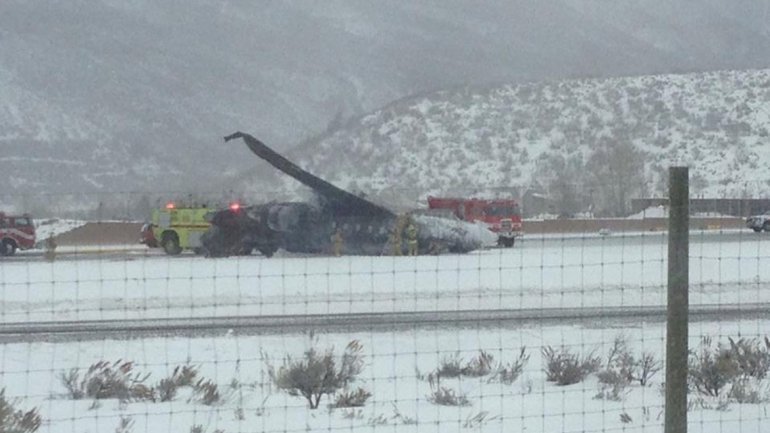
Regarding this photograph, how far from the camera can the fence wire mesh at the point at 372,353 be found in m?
10.1

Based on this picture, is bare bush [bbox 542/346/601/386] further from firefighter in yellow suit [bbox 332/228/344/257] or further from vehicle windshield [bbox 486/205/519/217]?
vehicle windshield [bbox 486/205/519/217]

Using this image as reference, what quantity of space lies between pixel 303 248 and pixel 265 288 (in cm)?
931

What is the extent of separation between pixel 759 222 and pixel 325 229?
64.9ft

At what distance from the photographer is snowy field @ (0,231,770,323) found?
1850 cm

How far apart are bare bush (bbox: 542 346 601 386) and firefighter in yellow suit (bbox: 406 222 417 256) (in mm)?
16122

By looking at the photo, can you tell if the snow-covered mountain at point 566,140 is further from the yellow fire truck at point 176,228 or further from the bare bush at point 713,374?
the bare bush at point 713,374

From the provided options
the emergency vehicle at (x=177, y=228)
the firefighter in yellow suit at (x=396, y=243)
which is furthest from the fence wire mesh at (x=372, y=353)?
the emergency vehicle at (x=177, y=228)

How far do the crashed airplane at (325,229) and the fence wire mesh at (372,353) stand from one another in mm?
5379

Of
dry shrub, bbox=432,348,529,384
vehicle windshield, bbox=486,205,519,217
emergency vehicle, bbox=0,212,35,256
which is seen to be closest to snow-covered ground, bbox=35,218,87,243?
emergency vehicle, bbox=0,212,35,256

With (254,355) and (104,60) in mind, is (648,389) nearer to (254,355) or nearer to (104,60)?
(254,355)

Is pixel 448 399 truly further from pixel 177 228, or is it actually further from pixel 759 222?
pixel 759 222

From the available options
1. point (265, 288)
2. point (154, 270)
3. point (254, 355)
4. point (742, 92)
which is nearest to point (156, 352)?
point (254, 355)

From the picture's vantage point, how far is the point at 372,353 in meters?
13.6

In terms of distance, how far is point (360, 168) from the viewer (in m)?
60.4
